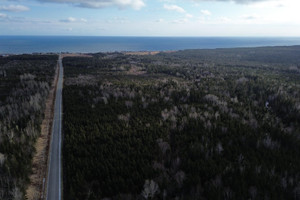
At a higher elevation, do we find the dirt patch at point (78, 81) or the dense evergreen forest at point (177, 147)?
the dirt patch at point (78, 81)

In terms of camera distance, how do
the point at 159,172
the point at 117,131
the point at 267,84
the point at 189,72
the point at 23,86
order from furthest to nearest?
the point at 189,72
the point at 267,84
the point at 23,86
the point at 117,131
the point at 159,172

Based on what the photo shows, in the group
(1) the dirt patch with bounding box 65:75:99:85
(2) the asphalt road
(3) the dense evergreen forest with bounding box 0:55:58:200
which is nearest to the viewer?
(2) the asphalt road

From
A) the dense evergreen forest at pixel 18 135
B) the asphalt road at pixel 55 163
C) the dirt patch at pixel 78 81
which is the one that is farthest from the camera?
the dirt patch at pixel 78 81

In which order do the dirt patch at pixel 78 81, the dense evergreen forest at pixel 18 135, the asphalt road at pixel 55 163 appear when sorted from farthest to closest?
the dirt patch at pixel 78 81 → the dense evergreen forest at pixel 18 135 → the asphalt road at pixel 55 163

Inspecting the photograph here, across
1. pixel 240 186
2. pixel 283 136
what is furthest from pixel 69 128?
pixel 283 136

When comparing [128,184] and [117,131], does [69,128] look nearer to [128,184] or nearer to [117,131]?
[117,131]

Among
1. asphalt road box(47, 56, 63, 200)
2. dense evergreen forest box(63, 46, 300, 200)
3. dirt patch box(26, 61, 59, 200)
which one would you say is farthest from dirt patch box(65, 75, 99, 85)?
dirt patch box(26, 61, 59, 200)

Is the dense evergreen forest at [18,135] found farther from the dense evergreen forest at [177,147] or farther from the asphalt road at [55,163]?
the dense evergreen forest at [177,147]

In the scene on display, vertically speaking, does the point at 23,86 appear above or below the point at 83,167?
above

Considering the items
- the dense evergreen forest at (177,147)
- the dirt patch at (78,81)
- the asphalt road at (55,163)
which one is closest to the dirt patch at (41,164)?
the asphalt road at (55,163)

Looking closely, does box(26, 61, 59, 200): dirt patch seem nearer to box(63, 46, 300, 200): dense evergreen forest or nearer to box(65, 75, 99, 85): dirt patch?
box(63, 46, 300, 200): dense evergreen forest

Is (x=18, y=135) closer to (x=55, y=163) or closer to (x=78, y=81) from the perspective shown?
(x=55, y=163)
